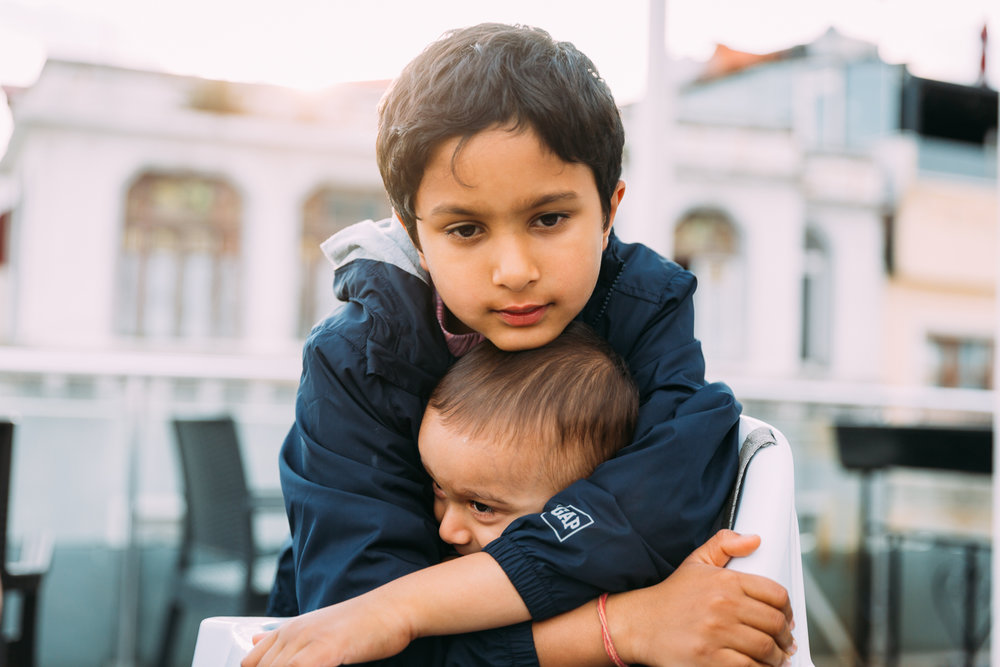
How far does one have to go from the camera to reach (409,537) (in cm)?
85

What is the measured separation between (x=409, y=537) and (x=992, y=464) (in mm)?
2525

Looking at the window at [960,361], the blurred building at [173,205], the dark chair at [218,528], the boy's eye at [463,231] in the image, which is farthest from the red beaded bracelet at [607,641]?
the window at [960,361]

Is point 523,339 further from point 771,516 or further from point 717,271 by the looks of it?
point 717,271

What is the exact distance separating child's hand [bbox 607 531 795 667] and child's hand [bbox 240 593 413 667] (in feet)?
0.61

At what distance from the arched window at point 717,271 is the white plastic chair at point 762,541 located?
464 inches

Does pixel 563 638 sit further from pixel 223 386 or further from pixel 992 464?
pixel 992 464

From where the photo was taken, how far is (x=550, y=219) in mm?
829

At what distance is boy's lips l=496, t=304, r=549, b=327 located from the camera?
2.72 ft

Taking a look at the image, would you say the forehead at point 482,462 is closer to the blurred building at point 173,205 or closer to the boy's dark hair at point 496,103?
the boy's dark hair at point 496,103

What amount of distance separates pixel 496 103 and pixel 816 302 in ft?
43.7

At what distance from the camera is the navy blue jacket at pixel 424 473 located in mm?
778

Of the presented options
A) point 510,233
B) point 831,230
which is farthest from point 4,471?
point 831,230

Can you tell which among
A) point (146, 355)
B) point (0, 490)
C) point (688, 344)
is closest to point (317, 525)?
point (688, 344)

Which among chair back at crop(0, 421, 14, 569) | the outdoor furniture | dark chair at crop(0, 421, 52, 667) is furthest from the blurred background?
chair back at crop(0, 421, 14, 569)
